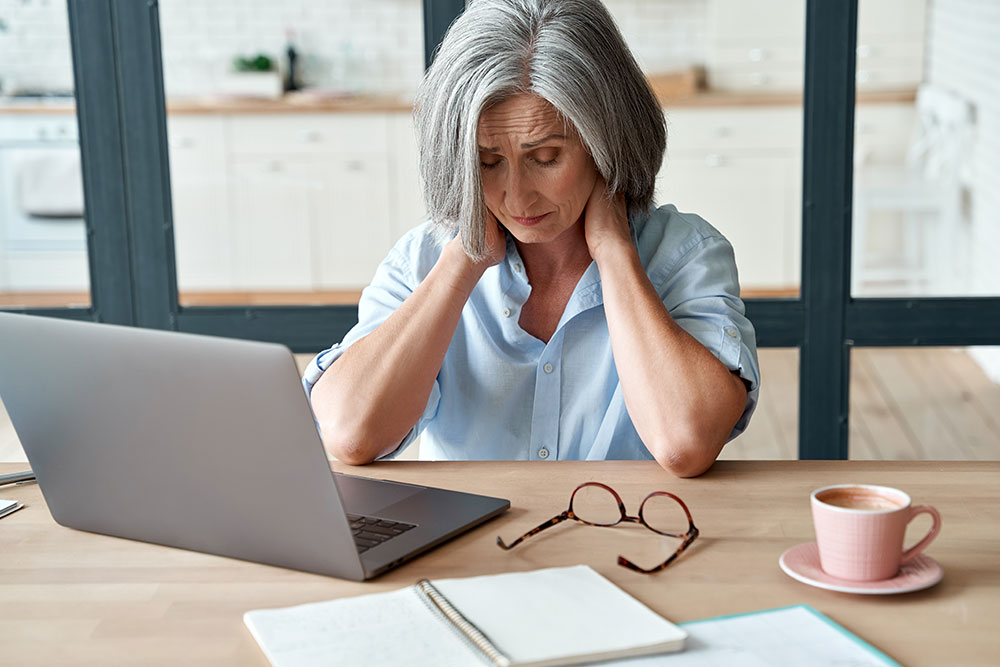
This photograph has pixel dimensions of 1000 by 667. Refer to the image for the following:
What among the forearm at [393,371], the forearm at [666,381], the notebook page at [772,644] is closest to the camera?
the notebook page at [772,644]

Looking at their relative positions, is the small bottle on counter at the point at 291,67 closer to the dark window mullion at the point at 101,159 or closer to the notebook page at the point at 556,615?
the dark window mullion at the point at 101,159

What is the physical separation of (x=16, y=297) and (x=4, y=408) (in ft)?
5.57

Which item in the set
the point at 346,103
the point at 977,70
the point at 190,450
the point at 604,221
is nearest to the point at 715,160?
the point at 977,70

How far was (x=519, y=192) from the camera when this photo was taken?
1441 mm

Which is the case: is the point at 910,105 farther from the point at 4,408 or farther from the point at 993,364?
the point at 4,408

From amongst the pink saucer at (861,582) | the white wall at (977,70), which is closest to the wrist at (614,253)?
the pink saucer at (861,582)

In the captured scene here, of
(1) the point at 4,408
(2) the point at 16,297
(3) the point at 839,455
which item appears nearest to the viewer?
(1) the point at 4,408

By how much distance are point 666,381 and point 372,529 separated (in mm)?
427

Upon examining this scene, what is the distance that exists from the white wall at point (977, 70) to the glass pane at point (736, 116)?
1.17 ft

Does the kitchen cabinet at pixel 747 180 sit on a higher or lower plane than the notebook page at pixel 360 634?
higher

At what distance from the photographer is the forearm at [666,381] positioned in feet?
4.11

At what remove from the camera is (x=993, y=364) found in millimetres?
2533

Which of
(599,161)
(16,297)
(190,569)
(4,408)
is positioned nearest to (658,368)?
(599,161)

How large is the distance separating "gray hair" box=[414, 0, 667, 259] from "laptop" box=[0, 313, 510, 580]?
497 mm
